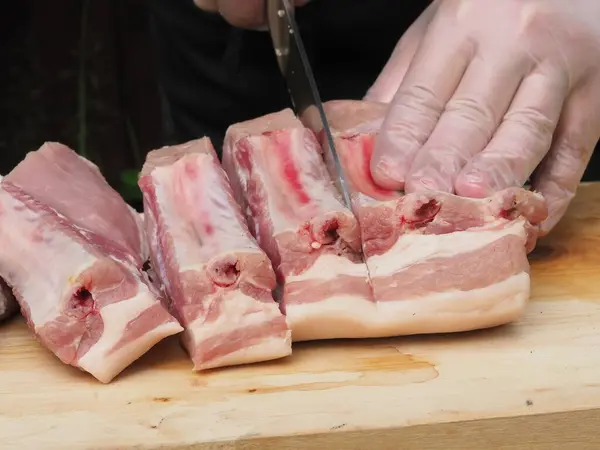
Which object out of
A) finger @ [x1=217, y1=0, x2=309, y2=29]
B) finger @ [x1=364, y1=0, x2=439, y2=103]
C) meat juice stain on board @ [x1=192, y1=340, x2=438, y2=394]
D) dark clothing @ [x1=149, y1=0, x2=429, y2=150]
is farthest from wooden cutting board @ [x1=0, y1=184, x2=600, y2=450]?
dark clothing @ [x1=149, y1=0, x2=429, y2=150]

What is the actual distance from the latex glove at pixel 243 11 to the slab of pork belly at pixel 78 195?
2.72 ft

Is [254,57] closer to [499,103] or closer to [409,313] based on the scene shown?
[499,103]

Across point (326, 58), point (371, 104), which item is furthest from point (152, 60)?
point (371, 104)

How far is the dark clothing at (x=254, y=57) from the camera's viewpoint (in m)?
2.97

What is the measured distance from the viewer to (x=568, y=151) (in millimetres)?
2193

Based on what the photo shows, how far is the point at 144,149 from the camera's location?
13.9 feet

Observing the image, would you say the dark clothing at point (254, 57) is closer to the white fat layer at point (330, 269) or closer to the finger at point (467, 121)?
the finger at point (467, 121)

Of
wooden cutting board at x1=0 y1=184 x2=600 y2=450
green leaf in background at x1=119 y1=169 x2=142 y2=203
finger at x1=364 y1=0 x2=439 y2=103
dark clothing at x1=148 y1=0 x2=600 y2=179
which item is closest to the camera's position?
wooden cutting board at x1=0 y1=184 x2=600 y2=450

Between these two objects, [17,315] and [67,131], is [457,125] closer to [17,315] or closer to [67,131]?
[17,315]

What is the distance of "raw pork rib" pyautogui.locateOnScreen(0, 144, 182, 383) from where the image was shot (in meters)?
1.71

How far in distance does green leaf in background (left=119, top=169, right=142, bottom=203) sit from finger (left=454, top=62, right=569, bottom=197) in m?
2.02

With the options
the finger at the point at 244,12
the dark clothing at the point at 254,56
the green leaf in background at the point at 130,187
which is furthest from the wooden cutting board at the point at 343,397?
the green leaf in background at the point at 130,187

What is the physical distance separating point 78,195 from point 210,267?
467mm

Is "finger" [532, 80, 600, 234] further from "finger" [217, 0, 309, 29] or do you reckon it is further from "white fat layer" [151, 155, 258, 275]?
"finger" [217, 0, 309, 29]
